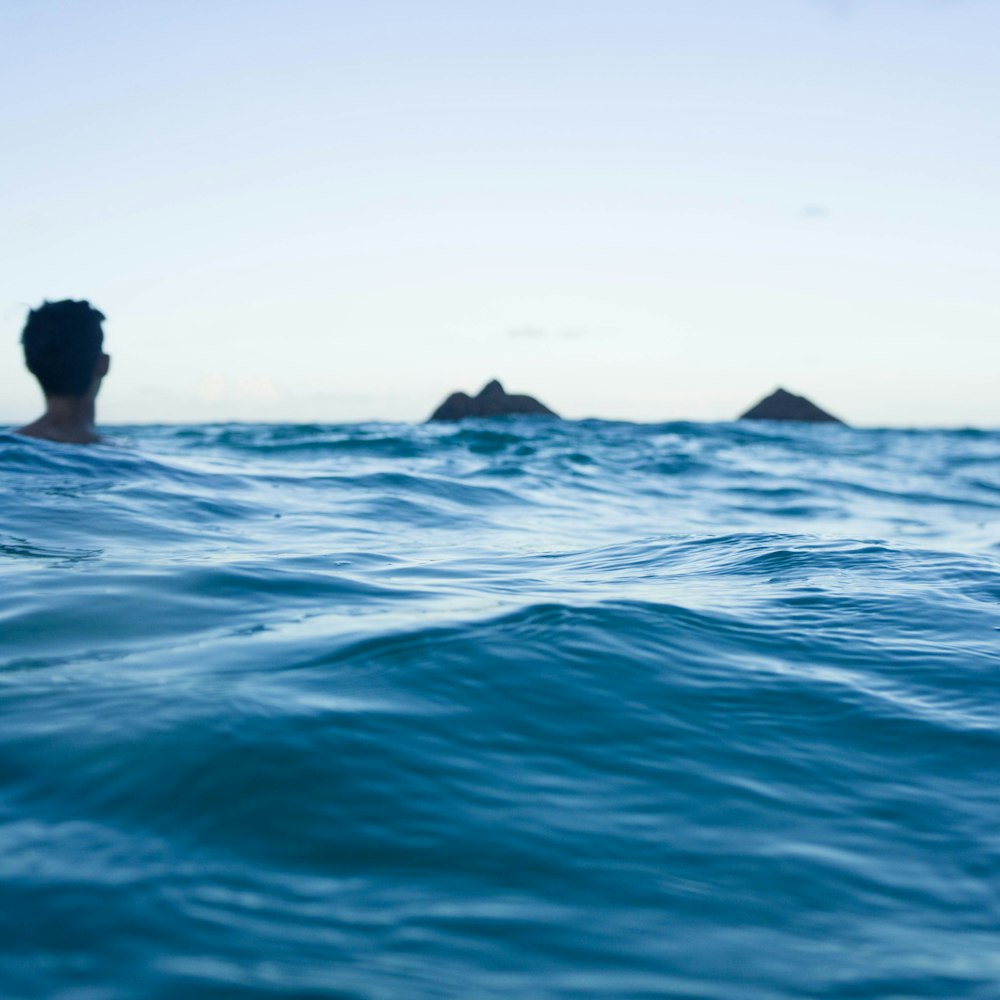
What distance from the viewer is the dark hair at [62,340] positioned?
8.62m

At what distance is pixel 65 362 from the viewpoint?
8742 mm

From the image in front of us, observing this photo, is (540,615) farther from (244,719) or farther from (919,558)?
(919,558)

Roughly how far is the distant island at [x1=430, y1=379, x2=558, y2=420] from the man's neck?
3763 cm

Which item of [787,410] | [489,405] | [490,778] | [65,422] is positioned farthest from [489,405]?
[490,778]

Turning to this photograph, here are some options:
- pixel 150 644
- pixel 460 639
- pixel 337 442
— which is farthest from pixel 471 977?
pixel 337 442

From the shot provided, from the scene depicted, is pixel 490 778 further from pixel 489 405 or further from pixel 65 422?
pixel 489 405

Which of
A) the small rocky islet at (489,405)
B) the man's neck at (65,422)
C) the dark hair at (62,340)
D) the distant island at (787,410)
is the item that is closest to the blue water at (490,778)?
the dark hair at (62,340)

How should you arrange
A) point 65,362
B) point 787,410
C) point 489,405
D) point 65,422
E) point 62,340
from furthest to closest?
point 787,410, point 489,405, point 65,422, point 65,362, point 62,340

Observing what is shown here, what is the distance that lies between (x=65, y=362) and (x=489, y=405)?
40184mm

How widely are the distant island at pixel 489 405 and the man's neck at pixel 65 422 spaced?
123 feet

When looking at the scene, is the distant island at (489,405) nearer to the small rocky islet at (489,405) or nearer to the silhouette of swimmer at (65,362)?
the small rocky islet at (489,405)

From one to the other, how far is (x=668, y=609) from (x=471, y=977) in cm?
264

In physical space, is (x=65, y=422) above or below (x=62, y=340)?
below

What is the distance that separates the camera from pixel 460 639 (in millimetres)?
3502
